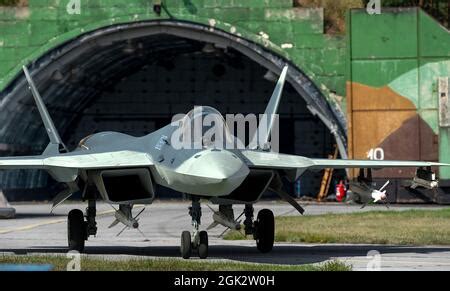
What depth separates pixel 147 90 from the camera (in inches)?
2032

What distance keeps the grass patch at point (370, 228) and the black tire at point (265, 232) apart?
3215mm

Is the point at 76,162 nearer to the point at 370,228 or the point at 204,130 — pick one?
the point at 204,130

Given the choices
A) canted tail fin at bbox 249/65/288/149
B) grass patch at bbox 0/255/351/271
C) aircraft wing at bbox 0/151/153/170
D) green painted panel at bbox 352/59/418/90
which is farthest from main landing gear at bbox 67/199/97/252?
green painted panel at bbox 352/59/418/90

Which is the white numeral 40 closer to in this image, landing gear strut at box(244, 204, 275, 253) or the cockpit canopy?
landing gear strut at box(244, 204, 275, 253)

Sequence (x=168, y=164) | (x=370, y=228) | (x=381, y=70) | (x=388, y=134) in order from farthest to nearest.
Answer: (x=381, y=70), (x=388, y=134), (x=370, y=228), (x=168, y=164)

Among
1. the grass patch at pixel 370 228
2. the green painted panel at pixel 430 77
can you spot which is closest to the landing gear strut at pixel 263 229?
the grass patch at pixel 370 228

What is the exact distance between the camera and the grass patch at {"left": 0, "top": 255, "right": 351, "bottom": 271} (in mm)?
15398

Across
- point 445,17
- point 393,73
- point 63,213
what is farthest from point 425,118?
point 63,213

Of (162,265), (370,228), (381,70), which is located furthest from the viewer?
(381,70)

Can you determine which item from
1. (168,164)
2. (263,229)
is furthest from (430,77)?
(168,164)

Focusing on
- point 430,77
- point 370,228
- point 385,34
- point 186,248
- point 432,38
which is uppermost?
point 385,34

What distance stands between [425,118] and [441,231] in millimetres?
14297

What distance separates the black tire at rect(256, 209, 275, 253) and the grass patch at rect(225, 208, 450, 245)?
10.5 feet

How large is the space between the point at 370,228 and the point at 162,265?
38.2 feet
